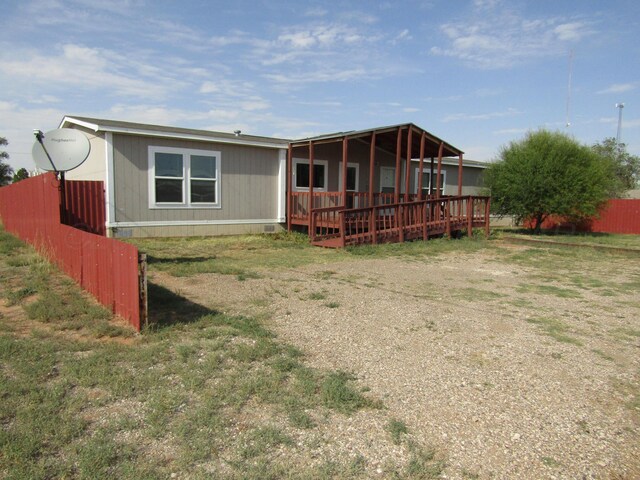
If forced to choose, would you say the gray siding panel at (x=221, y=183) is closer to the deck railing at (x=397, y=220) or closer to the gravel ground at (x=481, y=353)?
the deck railing at (x=397, y=220)

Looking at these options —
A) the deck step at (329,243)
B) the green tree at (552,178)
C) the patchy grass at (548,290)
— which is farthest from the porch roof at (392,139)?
the patchy grass at (548,290)

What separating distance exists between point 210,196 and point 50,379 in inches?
388

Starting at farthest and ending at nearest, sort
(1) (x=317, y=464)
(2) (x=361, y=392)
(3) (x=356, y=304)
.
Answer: (3) (x=356, y=304) < (2) (x=361, y=392) < (1) (x=317, y=464)

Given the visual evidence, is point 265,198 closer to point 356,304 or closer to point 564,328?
point 356,304

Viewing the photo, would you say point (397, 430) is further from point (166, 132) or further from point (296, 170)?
point (296, 170)

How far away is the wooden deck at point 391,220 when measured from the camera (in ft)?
40.5

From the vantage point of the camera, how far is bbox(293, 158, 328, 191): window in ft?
49.9

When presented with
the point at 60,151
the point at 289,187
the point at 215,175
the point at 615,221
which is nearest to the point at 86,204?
the point at 60,151

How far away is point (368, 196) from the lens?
1472 centimetres

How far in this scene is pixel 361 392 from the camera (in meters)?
3.57

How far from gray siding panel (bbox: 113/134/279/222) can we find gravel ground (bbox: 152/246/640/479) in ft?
16.3

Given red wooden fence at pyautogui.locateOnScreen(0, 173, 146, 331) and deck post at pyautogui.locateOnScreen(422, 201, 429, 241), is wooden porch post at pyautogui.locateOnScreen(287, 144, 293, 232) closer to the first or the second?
deck post at pyautogui.locateOnScreen(422, 201, 429, 241)

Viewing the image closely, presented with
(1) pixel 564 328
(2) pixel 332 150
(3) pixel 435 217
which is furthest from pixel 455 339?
(2) pixel 332 150

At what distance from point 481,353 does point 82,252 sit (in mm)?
5190
